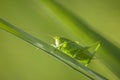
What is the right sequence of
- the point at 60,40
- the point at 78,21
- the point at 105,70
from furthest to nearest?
the point at 78,21
the point at 105,70
the point at 60,40

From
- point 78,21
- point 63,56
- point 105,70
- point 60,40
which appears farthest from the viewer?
point 78,21

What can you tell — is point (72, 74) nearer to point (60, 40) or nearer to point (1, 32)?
point (60, 40)

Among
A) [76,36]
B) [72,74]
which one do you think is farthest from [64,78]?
[76,36]

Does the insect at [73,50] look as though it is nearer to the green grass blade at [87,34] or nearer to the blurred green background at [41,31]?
the blurred green background at [41,31]

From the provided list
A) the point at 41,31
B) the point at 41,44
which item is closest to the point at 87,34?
the point at 41,31

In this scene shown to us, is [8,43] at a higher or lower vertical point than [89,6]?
lower

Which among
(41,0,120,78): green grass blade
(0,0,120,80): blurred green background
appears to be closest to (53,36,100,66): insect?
(0,0,120,80): blurred green background
